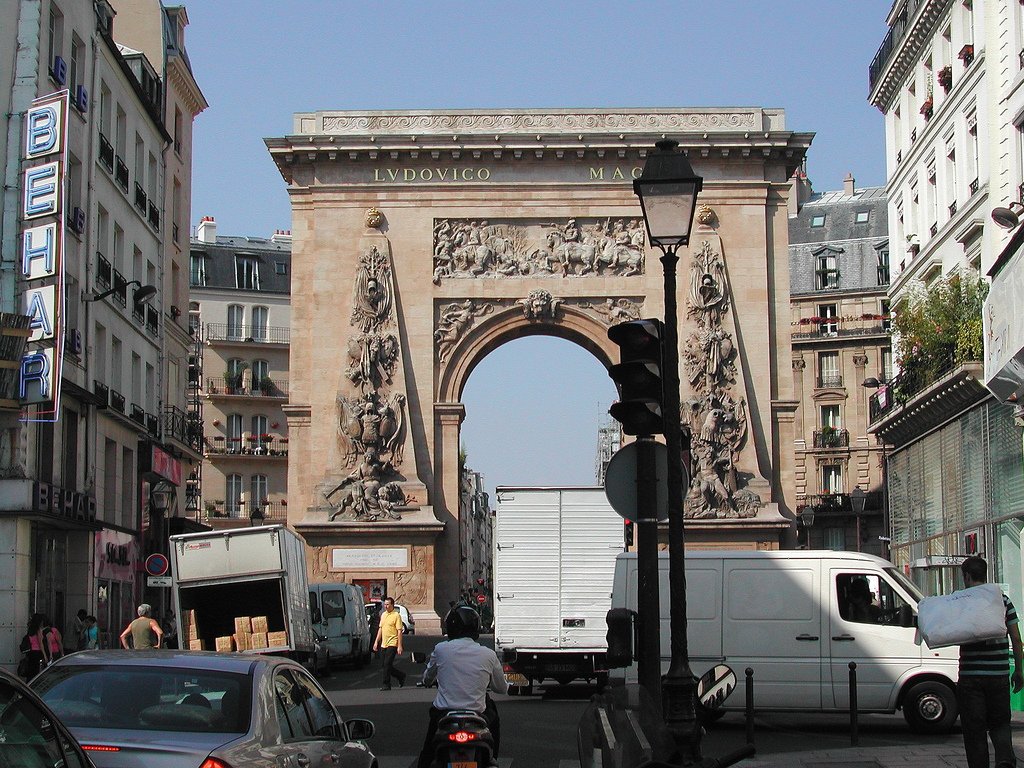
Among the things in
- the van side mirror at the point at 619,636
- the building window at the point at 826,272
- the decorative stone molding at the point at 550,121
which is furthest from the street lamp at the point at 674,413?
the building window at the point at 826,272

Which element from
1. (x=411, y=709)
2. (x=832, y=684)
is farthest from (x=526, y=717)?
(x=832, y=684)

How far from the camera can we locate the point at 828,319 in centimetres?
6506

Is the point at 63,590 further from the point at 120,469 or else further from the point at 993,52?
the point at 993,52

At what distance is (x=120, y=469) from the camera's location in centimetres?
3488

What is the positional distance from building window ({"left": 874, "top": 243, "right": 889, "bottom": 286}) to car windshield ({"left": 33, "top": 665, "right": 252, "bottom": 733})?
2372 inches

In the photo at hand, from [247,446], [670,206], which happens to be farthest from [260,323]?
[670,206]

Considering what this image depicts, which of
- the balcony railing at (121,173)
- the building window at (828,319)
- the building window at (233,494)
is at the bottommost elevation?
the building window at (233,494)

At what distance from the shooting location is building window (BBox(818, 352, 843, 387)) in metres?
64.5

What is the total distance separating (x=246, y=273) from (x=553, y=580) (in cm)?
4671

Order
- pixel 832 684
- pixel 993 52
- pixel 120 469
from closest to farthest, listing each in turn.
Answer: pixel 832 684
pixel 993 52
pixel 120 469

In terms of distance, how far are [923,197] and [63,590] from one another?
69.4 ft

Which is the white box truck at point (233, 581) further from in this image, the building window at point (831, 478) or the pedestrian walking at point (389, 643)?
the building window at point (831, 478)

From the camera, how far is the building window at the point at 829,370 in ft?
212

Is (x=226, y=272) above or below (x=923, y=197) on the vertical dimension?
above
